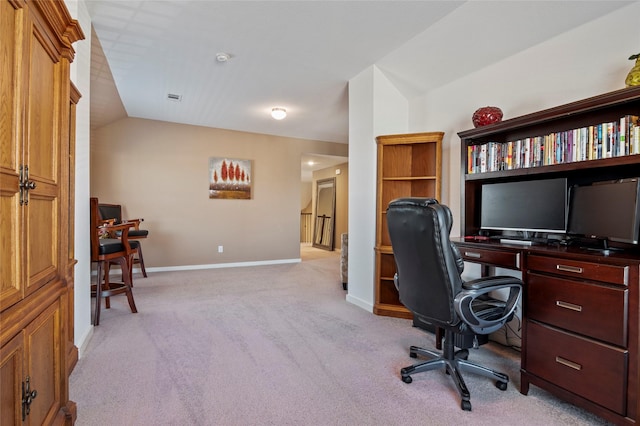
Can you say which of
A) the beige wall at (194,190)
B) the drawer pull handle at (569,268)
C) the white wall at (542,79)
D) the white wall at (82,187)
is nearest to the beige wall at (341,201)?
the beige wall at (194,190)

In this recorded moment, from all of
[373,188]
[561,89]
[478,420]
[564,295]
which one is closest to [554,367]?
[564,295]

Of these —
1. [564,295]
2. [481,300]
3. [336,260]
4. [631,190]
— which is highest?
[631,190]

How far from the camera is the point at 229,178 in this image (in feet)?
19.1

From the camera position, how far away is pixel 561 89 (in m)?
2.35

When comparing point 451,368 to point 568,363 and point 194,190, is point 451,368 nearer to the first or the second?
point 568,363

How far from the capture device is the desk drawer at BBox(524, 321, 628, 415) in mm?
1466

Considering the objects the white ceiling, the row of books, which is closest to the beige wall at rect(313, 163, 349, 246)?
the white ceiling

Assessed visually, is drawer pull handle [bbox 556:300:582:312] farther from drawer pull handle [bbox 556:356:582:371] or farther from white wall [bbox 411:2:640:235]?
white wall [bbox 411:2:640:235]

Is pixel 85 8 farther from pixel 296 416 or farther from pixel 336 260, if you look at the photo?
pixel 336 260

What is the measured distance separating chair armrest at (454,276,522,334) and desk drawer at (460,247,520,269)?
0.16m

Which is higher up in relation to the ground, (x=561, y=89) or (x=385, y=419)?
(x=561, y=89)

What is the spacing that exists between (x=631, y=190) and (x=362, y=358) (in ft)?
5.94

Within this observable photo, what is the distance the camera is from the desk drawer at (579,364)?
147cm

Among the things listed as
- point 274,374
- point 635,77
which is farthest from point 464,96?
point 274,374
